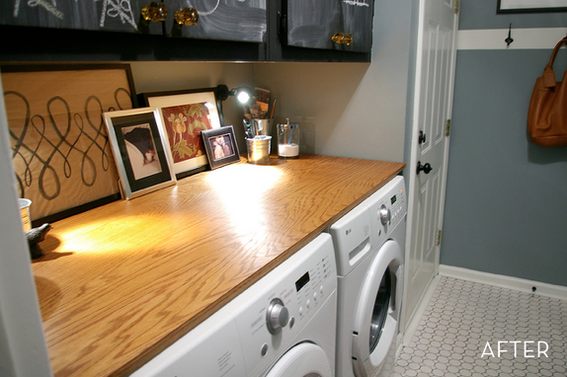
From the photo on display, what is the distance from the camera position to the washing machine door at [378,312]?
133cm

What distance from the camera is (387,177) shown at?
5.26 ft

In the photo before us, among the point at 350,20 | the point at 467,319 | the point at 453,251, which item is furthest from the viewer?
the point at 453,251

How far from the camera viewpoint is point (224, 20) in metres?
1.04

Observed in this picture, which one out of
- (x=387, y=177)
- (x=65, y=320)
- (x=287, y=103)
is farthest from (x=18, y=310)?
(x=287, y=103)

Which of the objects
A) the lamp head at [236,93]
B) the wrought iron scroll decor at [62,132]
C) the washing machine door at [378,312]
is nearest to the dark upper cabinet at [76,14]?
the wrought iron scroll decor at [62,132]

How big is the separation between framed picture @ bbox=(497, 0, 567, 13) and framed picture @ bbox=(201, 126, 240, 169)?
161cm

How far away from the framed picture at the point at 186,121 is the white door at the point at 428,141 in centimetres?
86

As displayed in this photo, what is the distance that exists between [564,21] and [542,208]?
0.98 meters

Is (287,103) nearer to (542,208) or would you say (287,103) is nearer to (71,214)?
(71,214)

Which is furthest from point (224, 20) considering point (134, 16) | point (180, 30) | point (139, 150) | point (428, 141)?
point (428, 141)

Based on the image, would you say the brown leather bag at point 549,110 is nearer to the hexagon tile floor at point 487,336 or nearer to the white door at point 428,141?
the white door at point 428,141

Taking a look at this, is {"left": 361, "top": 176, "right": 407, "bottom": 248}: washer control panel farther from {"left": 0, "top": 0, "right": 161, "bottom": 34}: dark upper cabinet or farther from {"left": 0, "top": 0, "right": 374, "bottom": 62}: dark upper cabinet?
{"left": 0, "top": 0, "right": 161, "bottom": 34}: dark upper cabinet

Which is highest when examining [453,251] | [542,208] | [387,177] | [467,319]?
[387,177]

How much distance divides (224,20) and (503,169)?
199 cm
